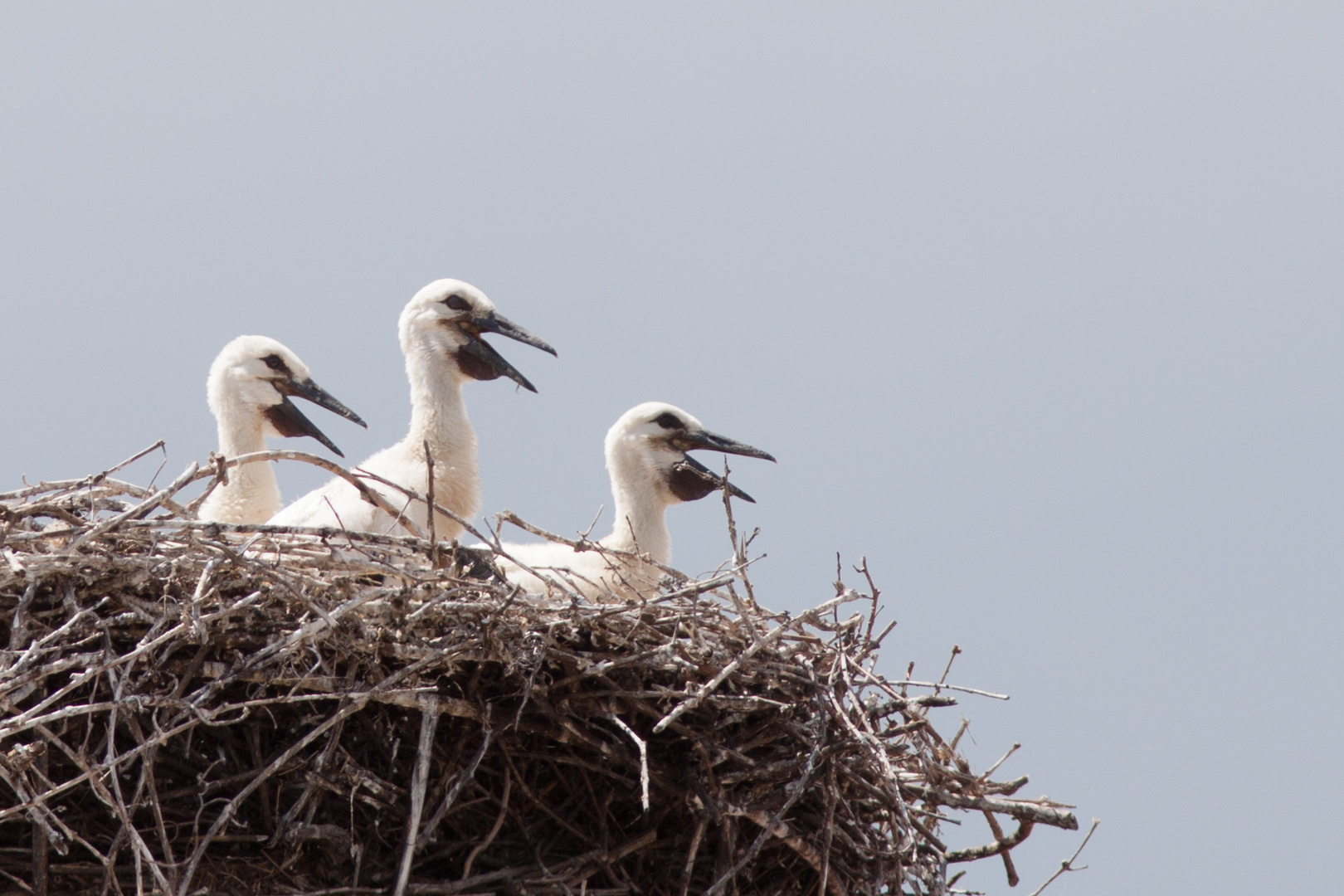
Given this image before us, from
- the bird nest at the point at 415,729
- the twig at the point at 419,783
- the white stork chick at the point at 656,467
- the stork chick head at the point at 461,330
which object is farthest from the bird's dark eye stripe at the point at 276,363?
the twig at the point at 419,783

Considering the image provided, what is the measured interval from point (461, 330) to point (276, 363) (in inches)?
27.2

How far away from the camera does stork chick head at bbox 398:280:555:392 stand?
606 centimetres

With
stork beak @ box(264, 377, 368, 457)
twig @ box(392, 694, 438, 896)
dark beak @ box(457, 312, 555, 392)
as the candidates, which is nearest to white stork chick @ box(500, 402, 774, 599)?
dark beak @ box(457, 312, 555, 392)

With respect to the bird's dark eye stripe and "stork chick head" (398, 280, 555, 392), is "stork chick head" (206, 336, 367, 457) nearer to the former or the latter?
the bird's dark eye stripe

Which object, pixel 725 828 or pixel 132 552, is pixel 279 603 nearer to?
pixel 132 552

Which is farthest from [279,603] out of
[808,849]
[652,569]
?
[652,569]

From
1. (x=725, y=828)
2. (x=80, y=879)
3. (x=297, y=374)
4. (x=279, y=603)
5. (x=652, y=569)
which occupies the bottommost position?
(x=80, y=879)

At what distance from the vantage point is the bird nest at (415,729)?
3254 mm

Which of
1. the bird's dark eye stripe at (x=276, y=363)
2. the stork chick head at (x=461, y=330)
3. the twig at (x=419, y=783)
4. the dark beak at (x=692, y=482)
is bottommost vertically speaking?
the twig at (x=419, y=783)

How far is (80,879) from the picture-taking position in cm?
330

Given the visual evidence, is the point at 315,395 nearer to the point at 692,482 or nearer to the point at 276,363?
the point at 276,363

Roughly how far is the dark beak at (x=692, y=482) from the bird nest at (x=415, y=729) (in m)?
2.03

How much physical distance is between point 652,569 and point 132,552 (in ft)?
7.41

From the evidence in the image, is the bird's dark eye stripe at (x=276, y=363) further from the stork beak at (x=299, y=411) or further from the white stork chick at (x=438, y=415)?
the white stork chick at (x=438, y=415)
